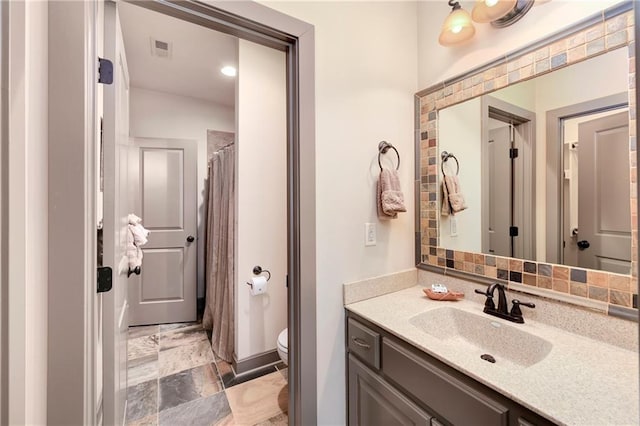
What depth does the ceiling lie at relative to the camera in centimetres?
199

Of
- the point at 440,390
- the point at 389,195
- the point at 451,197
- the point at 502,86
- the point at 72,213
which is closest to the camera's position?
the point at 72,213

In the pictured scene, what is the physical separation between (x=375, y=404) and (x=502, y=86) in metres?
1.57

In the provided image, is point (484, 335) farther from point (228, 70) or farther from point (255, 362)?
point (228, 70)

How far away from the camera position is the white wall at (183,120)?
3006 millimetres

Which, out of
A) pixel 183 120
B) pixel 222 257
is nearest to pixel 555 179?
Answer: pixel 222 257

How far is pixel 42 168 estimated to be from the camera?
0.69 metres

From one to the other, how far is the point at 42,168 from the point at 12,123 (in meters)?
0.17

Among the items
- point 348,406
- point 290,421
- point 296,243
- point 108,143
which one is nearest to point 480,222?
point 296,243

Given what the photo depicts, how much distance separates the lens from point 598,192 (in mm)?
1038

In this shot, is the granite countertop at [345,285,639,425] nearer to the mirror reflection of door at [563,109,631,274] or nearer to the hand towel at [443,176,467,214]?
the mirror reflection of door at [563,109,631,274]

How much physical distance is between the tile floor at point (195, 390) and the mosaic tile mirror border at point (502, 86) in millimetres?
1397

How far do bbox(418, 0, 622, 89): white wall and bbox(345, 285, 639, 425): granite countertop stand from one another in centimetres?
121

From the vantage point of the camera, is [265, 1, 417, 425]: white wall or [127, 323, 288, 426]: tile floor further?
[127, 323, 288, 426]: tile floor

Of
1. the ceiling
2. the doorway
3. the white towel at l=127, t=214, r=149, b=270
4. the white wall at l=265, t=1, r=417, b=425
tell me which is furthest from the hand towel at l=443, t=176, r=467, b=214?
the ceiling
